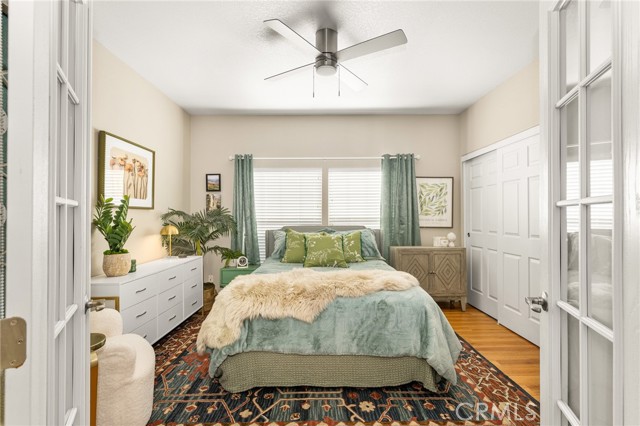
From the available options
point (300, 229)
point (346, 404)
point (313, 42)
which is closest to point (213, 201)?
point (300, 229)

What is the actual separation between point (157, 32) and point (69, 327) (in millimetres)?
2603

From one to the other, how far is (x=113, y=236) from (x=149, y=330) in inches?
35.1

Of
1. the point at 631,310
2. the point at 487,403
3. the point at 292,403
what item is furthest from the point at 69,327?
the point at 487,403

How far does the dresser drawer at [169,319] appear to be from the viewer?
3.24 metres

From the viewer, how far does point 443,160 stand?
5.03m

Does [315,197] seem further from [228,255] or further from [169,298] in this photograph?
[169,298]

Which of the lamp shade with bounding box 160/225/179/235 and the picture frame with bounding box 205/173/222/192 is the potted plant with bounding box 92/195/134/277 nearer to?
the lamp shade with bounding box 160/225/179/235

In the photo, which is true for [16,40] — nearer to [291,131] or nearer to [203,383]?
[203,383]

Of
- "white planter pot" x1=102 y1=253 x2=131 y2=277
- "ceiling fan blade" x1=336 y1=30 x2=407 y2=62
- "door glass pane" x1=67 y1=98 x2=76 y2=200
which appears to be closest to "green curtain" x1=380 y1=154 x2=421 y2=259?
"ceiling fan blade" x1=336 y1=30 x2=407 y2=62

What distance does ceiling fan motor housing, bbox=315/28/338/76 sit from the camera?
2.70 metres

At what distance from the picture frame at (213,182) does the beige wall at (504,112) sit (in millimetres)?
3593

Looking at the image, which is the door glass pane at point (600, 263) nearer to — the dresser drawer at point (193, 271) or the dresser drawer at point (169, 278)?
the dresser drawer at point (169, 278)

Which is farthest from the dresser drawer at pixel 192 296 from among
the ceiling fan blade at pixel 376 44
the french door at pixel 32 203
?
the french door at pixel 32 203

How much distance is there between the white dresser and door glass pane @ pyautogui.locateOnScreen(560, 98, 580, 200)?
2909mm
